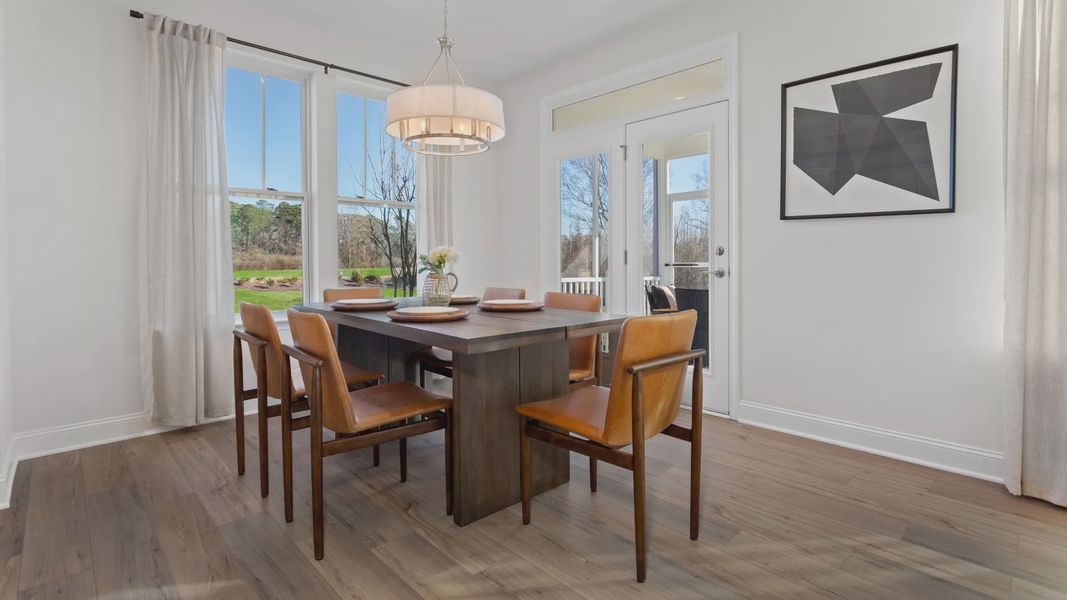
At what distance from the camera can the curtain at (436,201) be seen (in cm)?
453

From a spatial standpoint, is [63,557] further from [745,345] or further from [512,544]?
[745,345]

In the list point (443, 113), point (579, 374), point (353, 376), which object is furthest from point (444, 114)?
point (579, 374)

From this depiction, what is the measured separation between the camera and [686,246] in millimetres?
3691

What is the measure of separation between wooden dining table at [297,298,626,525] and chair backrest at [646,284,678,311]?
151cm

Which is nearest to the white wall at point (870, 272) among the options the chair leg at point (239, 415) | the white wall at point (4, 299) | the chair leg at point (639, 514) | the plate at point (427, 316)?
the chair leg at point (639, 514)

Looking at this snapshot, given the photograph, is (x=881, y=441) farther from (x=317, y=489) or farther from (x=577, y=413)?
(x=317, y=489)

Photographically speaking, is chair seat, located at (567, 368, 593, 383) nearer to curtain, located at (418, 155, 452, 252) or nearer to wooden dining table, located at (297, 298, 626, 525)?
wooden dining table, located at (297, 298, 626, 525)

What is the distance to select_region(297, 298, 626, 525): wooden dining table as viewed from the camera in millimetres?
1946

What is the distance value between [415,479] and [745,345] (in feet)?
7.01

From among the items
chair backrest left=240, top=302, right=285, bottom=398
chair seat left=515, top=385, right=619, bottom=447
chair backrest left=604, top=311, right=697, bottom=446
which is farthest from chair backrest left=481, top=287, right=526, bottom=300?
chair backrest left=604, top=311, right=697, bottom=446

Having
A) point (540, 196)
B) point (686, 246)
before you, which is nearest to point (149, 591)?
point (686, 246)

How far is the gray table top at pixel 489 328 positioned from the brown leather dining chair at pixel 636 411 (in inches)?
11.2

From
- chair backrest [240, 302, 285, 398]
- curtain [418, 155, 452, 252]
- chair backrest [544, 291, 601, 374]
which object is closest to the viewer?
chair backrest [240, 302, 285, 398]

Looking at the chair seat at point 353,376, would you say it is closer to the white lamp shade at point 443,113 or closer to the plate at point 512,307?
the plate at point 512,307
